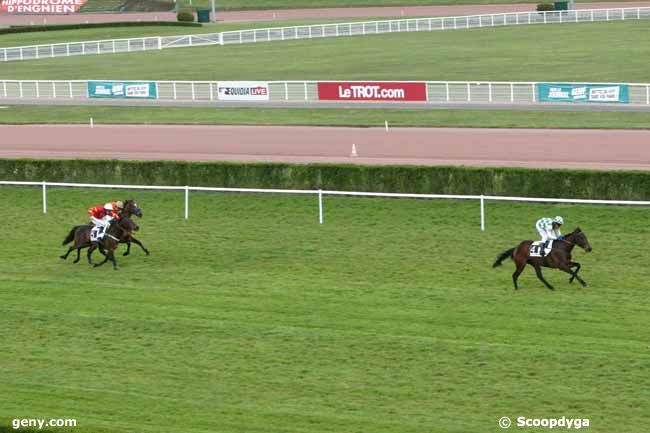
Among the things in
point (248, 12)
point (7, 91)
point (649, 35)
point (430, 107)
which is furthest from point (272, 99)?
point (248, 12)

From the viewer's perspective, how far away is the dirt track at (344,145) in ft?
103

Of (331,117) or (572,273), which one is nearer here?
(572,273)

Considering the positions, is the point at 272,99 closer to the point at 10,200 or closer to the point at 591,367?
the point at 10,200

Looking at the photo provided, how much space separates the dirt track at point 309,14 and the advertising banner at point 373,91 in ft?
122

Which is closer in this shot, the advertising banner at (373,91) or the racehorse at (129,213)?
the racehorse at (129,213)

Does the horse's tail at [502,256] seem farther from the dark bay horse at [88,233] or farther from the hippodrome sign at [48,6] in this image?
the hippodrome sign at [48,6]

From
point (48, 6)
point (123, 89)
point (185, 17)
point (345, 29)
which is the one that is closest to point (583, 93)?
point (123, 89)

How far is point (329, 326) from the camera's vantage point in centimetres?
1734

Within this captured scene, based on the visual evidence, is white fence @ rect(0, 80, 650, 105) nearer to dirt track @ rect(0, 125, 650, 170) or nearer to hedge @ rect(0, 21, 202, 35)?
dirt track @ rect(0, 125, 650, 170)

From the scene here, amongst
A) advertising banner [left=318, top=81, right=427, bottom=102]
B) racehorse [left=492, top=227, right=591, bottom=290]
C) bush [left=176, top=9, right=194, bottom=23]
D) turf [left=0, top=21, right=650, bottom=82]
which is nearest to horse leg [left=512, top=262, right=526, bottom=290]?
racehorse [left=492, top=227, right=591, bottom=290]

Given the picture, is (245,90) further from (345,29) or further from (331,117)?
(345,29)

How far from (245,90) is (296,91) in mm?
1798
